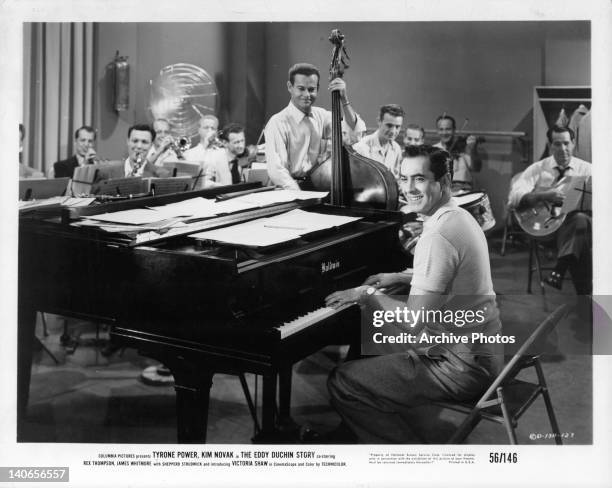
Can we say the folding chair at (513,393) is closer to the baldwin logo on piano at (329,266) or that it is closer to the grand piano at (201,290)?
the grand piano at (201,290)

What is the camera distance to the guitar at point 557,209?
2.64 m

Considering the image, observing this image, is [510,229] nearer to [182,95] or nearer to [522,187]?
[522,187]

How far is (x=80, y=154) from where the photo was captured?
3.09m

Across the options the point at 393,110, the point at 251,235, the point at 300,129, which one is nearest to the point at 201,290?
the point at 251,235

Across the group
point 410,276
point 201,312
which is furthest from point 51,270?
point 410,276

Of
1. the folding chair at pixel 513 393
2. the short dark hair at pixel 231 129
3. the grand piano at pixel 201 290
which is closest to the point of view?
the grand piano at pixel 201 290

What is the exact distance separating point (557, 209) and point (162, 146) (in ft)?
6.39

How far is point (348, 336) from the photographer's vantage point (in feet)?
8.21

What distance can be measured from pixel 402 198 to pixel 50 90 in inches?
61.8

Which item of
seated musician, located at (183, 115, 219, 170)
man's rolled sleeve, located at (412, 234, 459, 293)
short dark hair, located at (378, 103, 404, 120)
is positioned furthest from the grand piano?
seated musician, located at (183, 115, 219, 170)

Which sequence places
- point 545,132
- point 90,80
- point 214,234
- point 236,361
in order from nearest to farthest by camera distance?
1. point 236,361
2. point 214,234
3. point 545,132
4. point 90,80

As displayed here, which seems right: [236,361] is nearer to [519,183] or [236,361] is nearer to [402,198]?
[402,198]

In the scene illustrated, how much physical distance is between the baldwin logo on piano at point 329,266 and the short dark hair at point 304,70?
0.75 metres

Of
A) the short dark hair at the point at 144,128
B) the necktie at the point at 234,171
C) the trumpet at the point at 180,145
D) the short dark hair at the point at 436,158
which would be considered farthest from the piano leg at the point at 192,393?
the necktie at the point at 234,171
